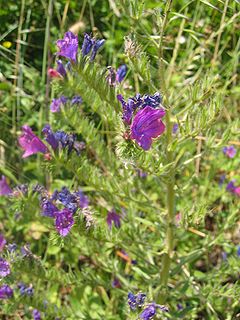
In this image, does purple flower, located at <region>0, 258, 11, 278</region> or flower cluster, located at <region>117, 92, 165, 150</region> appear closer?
flower cluster, located at <region>117, 92, 165, 150</region>

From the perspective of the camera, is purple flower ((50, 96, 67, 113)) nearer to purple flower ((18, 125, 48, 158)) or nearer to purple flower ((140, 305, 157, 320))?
purple flower ((18, 125, 48, 158))

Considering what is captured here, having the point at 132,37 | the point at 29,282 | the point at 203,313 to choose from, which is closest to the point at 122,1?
the point at 132,37

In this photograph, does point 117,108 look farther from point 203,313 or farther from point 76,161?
point 203,313

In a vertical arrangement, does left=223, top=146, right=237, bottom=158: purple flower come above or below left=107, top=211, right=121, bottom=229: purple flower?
above

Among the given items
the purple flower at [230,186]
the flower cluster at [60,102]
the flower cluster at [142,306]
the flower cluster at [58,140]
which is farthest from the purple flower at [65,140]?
the purple flower at [230,186]

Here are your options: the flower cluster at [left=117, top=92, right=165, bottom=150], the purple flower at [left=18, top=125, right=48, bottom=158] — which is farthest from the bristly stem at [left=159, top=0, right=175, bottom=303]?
the purple flower at [left=18, top=125, right=48, bottom=158]

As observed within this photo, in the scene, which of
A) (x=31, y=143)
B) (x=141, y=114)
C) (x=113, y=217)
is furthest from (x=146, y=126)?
(x=113, y=217)

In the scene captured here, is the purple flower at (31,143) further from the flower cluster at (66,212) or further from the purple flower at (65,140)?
the flower cluster at (66,212)
